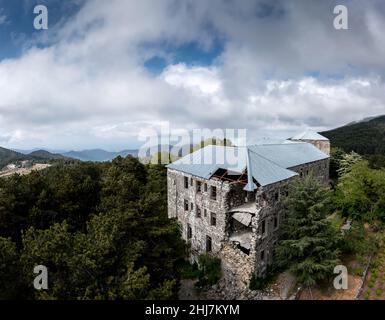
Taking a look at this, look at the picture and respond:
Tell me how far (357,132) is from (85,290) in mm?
156935

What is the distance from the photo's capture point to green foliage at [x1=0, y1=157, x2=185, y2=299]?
683 inches

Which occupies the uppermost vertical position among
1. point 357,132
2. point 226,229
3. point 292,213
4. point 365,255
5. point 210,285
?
point 357,132

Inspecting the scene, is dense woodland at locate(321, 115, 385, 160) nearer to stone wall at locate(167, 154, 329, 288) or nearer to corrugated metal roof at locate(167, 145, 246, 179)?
corrugated metal roof at locate(167, 145, 246, 179)

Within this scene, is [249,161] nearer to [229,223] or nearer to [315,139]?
[229,223]

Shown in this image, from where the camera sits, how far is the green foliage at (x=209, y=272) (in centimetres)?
3181

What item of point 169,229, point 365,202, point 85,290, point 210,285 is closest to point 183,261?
point 210,285

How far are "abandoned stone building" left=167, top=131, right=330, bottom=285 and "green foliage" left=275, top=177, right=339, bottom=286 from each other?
2199mm

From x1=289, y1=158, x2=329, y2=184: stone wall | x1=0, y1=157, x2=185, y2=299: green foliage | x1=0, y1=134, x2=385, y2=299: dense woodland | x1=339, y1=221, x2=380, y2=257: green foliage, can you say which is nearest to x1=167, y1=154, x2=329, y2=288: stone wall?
x1=0, y1=134, x2=385, y2=299: dense woodland

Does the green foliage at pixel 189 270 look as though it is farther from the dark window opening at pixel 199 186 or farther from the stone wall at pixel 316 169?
the stone wall at pixel 316 169

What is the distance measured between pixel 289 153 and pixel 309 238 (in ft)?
59.9

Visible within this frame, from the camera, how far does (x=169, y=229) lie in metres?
25.5

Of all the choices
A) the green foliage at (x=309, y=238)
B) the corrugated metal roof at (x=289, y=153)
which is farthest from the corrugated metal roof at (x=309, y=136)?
the green foliage at (x=309, y=238)

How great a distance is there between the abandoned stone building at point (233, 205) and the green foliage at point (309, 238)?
7.21ft
